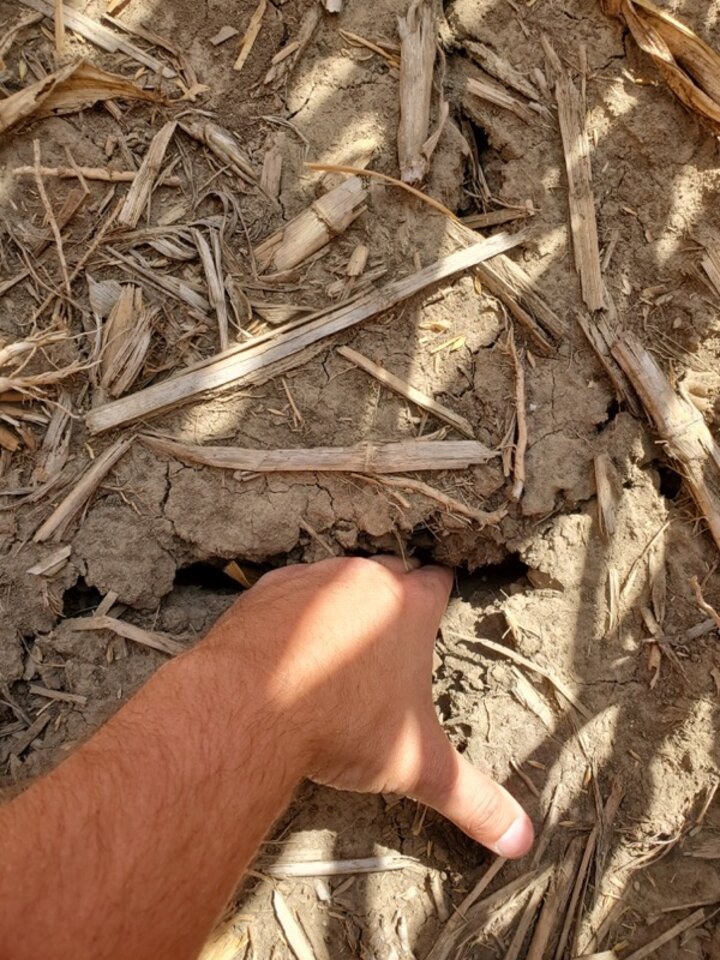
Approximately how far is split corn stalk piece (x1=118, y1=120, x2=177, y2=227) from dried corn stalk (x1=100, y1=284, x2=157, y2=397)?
0.77ft

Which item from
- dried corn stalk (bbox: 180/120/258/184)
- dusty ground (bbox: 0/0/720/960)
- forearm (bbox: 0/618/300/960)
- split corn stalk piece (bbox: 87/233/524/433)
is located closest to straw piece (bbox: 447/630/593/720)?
dusty ground (bbox: 0/0/720/960)

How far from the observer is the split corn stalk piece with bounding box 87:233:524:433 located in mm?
2383

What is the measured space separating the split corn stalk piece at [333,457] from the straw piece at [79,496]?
4.1 inches

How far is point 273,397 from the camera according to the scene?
2.46 meters

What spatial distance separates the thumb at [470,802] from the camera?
232cm

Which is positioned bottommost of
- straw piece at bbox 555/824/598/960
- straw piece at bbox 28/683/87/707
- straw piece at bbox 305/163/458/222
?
straw piece at bbox 28/683/87/707

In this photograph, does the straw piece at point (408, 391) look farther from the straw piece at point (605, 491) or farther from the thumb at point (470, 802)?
the thumb at point (470, 802)

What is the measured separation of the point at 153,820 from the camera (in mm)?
1741

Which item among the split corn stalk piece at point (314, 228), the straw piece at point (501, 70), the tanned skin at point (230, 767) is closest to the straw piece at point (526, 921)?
the tanned skin at point (230, 767)

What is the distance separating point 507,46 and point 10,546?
2134 millimetres

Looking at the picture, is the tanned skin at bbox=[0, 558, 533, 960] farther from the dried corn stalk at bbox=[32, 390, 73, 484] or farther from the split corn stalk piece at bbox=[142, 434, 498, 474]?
the dried corn stalk at bbox=[32, 390, 73, 484]

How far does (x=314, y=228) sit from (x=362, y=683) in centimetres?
133

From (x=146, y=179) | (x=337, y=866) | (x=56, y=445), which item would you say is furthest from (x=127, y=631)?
(x=146, y=179)

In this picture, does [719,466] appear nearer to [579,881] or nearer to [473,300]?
[473,300]
